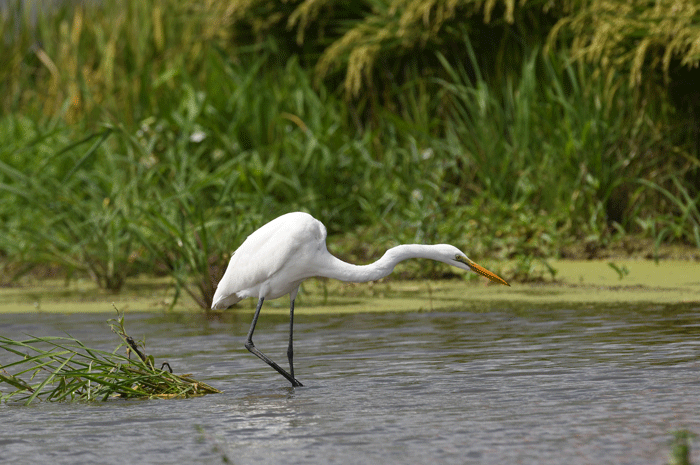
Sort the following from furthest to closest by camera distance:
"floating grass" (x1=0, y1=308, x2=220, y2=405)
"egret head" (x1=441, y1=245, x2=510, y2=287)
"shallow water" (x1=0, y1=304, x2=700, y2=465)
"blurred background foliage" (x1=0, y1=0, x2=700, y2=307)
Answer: "blurred background foliage" (x1=0, y1=0, x2=700, y2=307), "egret head" (x1=441, y1=245, x2=510, y2=287), "floating grass" (x1=0, y1=308, x2=220, y2=405), "shallow water" (x1=0, y1=304, x2=700, y2=465)

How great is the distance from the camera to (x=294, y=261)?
17.6 ft

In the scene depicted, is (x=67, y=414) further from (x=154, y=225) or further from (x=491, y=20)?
(x=491, y=20)

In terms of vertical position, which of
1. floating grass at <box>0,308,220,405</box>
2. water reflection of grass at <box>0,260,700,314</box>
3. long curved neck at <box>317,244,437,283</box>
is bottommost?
water reflection of grass at <box>0,260,700,314</box>

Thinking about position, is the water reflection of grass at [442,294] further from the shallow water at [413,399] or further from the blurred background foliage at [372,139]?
the shallow water at [413,399]

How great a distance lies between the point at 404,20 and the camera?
1003cm

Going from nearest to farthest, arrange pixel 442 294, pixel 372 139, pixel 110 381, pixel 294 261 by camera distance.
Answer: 1. pixel 110 381
2. pixel 294 261
3. pixel 442 294
4. pixel 372 139

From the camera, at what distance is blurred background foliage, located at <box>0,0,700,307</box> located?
8477mm

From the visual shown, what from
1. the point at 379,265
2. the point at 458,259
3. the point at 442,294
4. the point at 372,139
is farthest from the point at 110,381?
the point at 372,139

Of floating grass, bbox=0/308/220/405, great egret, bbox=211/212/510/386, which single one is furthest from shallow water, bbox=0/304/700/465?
great egret, bbox=211/212/510/386

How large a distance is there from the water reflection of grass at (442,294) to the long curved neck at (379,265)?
196 centimetres

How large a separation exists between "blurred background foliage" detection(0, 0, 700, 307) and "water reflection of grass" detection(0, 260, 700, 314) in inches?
8.3

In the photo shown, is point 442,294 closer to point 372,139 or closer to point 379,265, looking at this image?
point 372,139

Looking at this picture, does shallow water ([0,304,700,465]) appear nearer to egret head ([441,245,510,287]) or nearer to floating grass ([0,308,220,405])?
floating grass ([0,308,220,405])

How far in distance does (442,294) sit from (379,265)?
9.35ft
